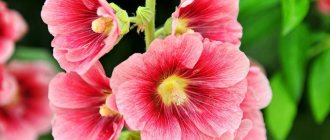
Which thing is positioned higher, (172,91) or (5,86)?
(172,91)

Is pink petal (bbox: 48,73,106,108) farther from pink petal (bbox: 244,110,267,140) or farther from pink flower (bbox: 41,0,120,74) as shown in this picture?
pink petal (bbox: 244,110,267,140)

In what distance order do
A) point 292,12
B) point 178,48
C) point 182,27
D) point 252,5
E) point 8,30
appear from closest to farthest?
point 178,48 < point 182,27 < point 292,12 < point 252,5 < point 8,30

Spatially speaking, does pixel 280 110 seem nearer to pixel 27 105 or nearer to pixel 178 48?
pixel 178 48

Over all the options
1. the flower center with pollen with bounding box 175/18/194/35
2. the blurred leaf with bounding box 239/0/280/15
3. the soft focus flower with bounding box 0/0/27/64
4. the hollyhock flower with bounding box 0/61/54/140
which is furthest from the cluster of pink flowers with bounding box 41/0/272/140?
the hollyhock flower with bounding box 0/61/54/140

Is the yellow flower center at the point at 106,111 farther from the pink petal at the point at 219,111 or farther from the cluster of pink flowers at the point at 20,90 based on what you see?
the cluster of pink flowers at the point at 20,90

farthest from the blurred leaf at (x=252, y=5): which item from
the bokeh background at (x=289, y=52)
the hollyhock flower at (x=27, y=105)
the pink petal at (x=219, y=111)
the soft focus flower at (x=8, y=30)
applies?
the hollyhock flower at (x=27, y=105)

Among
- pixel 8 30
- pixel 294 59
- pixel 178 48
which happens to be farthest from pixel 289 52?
pixel 8 30

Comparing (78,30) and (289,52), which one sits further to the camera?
(289,52)
